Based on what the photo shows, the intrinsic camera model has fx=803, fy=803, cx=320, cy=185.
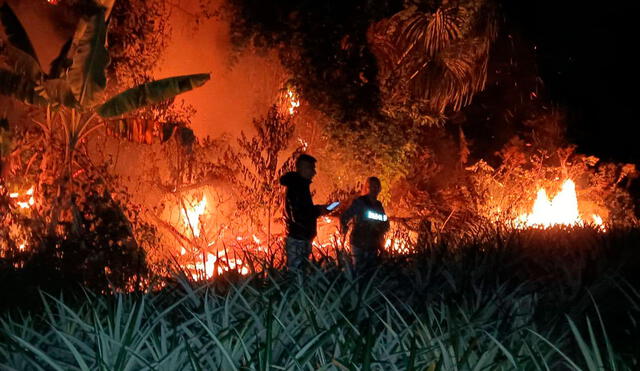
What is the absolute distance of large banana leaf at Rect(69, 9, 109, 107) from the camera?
349 inches

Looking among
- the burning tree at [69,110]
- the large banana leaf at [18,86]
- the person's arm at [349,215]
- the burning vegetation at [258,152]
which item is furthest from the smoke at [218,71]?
the person's arm at [349,215]

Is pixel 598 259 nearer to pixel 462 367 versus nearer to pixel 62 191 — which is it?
pixel 462 367

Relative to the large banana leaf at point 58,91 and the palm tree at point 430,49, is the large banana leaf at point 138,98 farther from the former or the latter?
the palm tree at point 430,49

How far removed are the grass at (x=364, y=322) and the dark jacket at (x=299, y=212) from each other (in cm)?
163

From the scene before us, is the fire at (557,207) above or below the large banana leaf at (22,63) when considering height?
above

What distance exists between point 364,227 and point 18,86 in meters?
4.31

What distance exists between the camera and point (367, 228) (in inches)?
316

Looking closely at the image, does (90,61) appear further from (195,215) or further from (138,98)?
(195,215)

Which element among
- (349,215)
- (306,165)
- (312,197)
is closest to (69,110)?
(306,165)

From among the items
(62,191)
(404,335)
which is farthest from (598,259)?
(62,191)

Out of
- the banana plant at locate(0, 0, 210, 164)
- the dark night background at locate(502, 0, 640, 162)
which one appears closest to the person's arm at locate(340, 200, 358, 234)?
the banana plant at locate(0, 0, 210, 164)

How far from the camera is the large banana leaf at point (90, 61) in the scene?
8.87 meters

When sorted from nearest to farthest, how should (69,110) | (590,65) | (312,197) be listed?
1. (69,110)
2. (312,197)
3. (590,65)

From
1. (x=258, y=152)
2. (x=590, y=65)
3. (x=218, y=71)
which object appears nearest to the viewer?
(x=258, y=152)
